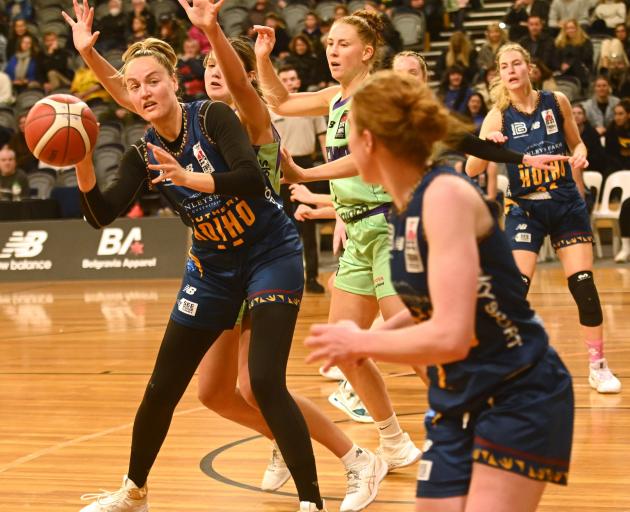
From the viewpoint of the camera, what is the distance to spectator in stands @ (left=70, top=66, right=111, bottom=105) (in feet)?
52.1

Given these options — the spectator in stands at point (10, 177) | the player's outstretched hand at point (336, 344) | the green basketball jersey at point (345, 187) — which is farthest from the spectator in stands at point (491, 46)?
the player's outstretched hand at point (336, 344)

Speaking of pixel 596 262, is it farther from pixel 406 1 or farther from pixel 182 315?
pixel 182 315

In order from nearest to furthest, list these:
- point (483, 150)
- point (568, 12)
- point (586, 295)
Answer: point (483, 150) → point (586, 295) → point (568, 12)

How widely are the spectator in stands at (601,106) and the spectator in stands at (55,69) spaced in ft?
26.6

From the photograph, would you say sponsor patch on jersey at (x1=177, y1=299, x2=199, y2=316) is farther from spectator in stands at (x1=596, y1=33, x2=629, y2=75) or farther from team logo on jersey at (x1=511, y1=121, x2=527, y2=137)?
spectator in stands at (x1=596, y1=33, x2=629, y2=75)

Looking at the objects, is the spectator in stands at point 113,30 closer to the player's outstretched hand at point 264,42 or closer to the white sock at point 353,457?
the player's outstretched hand at point 264,42

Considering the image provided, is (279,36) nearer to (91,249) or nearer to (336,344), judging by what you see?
(91,249)

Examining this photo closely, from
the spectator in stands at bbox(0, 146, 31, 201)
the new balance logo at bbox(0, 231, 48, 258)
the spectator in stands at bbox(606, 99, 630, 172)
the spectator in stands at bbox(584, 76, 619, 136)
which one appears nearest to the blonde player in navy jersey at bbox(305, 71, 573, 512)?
Answer: the spectator in stands at bbox(606, 99, 630, 172)

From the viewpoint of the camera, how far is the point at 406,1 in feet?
54.0

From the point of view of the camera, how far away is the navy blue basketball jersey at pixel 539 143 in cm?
610

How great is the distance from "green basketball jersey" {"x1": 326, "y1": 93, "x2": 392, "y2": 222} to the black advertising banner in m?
7.72

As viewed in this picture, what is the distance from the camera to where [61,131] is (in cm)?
405

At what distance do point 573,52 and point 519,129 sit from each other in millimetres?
8565

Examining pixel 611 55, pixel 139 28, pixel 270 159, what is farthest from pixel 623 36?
pixel 270 159
